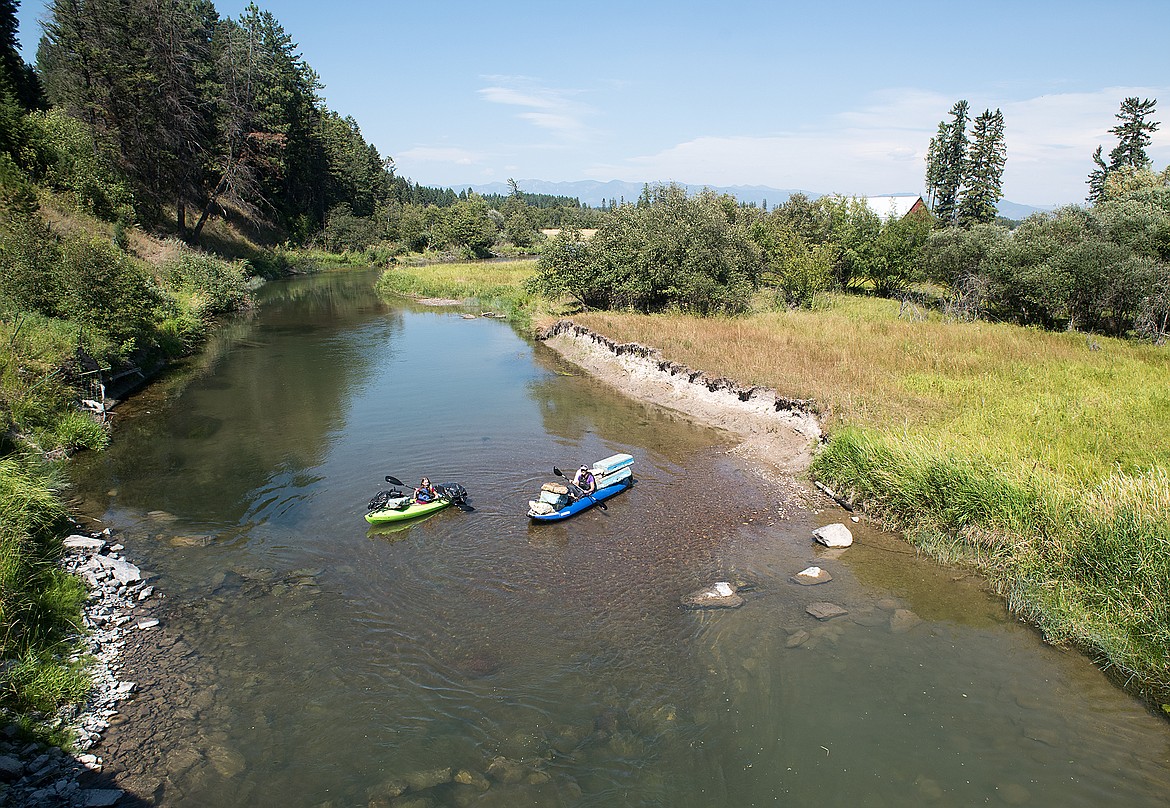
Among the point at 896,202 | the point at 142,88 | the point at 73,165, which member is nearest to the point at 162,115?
the point at 142,88

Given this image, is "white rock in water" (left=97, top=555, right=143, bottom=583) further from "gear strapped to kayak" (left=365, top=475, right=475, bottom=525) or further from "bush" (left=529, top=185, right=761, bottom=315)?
"bush" (left=529, top=185, right=761, bottom=315)

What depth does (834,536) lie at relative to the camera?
13992 millimetres

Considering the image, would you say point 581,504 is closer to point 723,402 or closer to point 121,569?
point 121,569

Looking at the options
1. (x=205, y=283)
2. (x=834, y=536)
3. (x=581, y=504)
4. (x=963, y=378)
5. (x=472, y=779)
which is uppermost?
(x=205, y=283)

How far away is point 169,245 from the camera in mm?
47031

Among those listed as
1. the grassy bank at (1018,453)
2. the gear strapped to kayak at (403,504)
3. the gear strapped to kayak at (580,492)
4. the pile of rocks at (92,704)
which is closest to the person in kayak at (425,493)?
the gear strapped to kayak at (403,504)

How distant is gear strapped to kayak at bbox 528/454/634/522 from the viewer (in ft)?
48.7

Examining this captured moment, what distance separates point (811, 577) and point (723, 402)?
10955mm

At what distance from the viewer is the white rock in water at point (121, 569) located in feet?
38.4

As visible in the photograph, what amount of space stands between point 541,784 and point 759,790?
8.82 ft

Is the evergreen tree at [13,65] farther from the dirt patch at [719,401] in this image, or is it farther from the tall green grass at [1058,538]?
the tall green grass at [1058,538]

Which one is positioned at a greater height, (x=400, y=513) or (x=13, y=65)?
(x=13, y=65)

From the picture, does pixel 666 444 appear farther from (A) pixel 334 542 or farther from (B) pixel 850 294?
(B) pixel 850 294

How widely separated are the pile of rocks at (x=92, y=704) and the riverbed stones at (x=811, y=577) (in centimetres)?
1074
